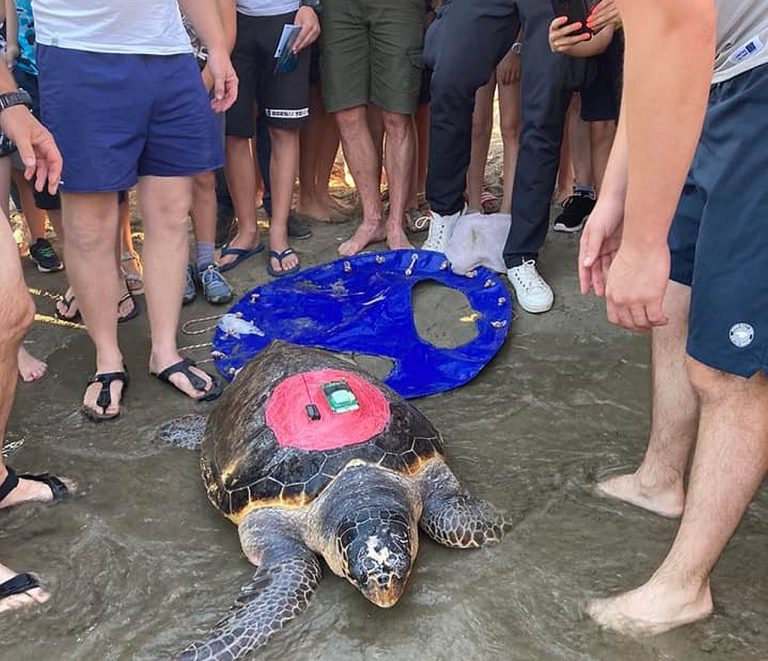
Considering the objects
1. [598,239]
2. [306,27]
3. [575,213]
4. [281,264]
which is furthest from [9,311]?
[575,213]

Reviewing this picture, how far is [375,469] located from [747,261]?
1.04 m

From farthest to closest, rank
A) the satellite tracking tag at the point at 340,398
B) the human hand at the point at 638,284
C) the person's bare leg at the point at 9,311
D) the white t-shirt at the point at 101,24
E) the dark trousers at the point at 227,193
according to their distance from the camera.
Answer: the dark trousers at the point at 227,193
the white t-shirt at the point at 101,24
the satellite tracking tag at the point at 340,398
the person's bare leg at the point at 9,311
the human hand at the point at 638,284

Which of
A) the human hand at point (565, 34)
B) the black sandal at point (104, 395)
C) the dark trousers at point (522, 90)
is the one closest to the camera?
the black sandal at point (104, 395)

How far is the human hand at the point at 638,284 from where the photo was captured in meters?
1.46

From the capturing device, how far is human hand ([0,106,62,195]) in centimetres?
225

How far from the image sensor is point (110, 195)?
2.68 m

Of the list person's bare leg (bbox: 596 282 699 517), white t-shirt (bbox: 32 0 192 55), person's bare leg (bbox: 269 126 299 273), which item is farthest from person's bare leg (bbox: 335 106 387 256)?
person's bare leg (bbox: 596 282 699 517)

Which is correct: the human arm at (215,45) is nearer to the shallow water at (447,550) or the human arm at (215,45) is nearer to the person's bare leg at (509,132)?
the shallow water at (447,550)

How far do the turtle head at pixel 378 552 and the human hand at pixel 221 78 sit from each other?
178 centimetres

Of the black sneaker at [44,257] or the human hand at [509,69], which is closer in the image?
the human hand at [509,69]

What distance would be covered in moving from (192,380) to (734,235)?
79.0 inches

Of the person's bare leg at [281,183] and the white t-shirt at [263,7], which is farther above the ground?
the white t-shirt at [263,7]

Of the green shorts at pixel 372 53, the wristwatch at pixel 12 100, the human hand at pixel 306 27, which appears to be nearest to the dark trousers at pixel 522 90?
the green shorts at pixel 372 53

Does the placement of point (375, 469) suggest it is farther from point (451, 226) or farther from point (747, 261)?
point (451, 226)
